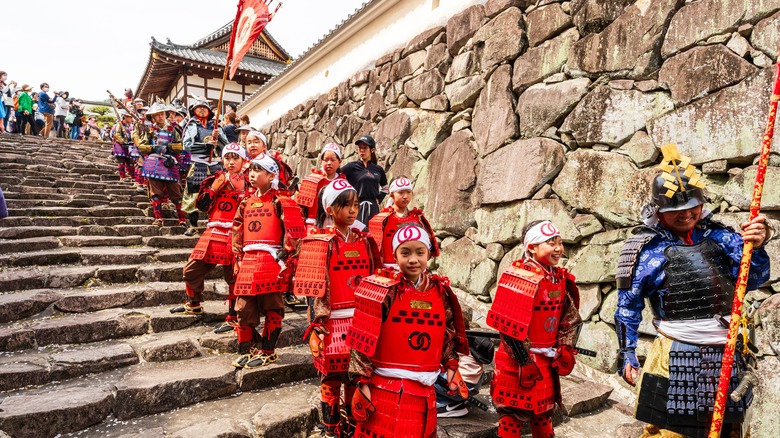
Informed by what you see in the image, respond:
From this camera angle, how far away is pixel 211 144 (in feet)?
20.3

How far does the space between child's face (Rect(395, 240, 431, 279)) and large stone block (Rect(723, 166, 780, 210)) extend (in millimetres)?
2672

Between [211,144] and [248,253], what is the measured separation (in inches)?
117

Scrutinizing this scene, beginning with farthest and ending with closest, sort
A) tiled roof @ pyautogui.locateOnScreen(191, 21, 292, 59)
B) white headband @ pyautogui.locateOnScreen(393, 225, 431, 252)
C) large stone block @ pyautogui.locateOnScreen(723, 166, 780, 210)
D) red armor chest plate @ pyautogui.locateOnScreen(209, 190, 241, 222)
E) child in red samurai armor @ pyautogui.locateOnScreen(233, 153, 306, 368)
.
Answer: tiled roof @ pyautogui.locateOnScreen(191, 21, 292, 59)
red armor chest plate @ pyautogui.locateOnScreen(209, 190, 241, 222)
child in red samurai armor @ pyautogui.locateOnScreen(233, 153, 306, 368)
large stone block @ pyautogui.locateOnScreen(723, 166, 780, 210)
white headband @ pyautogui.locateOnScreen(393, 225, 431, 252)

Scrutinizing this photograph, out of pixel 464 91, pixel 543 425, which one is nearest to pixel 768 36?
pixel 543 425

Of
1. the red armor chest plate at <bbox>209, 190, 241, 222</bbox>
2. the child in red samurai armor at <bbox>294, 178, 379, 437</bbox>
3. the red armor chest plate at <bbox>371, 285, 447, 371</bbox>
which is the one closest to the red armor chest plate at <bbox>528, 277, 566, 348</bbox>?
the red armor chest plate at <bbox>371, 285, 447, 371</bbox>

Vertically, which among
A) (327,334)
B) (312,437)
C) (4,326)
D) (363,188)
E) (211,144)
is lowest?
(312,437)

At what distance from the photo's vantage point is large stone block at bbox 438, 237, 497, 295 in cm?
547

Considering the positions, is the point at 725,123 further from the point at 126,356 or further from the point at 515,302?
the point at 126,356

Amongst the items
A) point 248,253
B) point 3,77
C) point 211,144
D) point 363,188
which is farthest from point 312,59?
point 3,77

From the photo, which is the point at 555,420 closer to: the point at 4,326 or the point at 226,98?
the point at 4,326

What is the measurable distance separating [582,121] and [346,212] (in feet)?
9.53

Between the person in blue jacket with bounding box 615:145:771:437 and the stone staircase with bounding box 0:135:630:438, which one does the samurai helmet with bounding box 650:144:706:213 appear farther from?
the stone staircase with bounding box 0:135:630:438

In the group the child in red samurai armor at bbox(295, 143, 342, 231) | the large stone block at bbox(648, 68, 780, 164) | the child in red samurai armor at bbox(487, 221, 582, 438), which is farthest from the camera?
the child in red samurai armor at bbox(295, 143, 342, 231)

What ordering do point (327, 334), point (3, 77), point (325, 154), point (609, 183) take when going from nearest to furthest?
point (327, 334) → point (609, 183) → point (325, 154) → point (3, 77)
